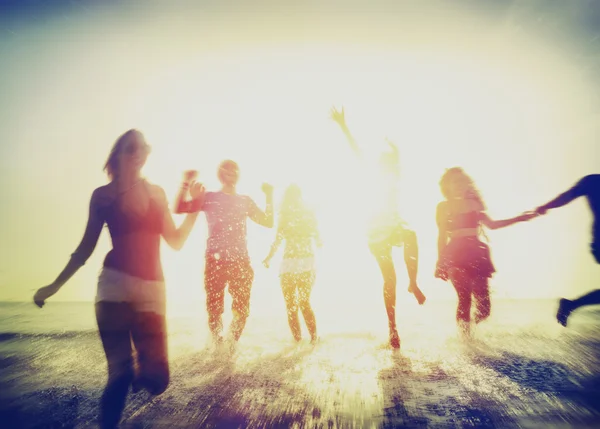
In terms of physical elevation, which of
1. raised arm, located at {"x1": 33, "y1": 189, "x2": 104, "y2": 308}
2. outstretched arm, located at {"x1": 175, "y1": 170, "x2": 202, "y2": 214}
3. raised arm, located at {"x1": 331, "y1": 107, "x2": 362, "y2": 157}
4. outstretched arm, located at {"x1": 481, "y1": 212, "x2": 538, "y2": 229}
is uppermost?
raised arm, located at {"x1": 331, "y1": 107, "x2": 362, "y2": 157}

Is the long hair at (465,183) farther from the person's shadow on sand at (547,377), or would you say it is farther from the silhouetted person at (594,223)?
the person's shadow on sand at (547,377)

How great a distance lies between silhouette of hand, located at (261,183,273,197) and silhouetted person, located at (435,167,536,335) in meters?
2.50

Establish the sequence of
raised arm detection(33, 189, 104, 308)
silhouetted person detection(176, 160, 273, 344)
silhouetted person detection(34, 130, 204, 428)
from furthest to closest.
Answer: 1. silhouetted person detection(176, 160, 273, 344)
2. raised arm detection(33, 189, 104, 308)
3. silhouetted person detection(34, 130, 204, 428)

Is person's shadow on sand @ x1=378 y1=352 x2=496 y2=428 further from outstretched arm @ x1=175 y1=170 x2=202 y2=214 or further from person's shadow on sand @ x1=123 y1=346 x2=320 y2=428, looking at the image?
outstretched arm @ x1=175 y1=170 x2=202 y2=214

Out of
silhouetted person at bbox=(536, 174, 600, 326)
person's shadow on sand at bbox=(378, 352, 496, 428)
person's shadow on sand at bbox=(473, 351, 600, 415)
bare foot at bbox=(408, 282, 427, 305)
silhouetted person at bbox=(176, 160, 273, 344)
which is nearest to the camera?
person's shadow on sand at bbox=(378, 352, 496, 428)

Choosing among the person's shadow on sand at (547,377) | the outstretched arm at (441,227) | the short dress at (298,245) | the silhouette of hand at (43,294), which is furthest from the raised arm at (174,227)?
the outstretched arm at (441,227)

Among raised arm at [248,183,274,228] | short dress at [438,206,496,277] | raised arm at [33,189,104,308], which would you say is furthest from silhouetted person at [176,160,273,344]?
short dress at [438,206,496,277]

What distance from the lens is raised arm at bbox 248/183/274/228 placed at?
4.30 metres

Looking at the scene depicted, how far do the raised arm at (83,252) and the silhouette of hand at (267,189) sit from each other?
2246 mm

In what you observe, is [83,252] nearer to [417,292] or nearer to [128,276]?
[128,276]

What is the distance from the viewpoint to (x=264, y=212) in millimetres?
4426

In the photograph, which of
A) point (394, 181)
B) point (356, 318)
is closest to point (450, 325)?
point (356, 318)

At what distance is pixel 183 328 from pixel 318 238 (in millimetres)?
3993

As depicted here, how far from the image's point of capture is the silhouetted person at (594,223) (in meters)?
3.76
